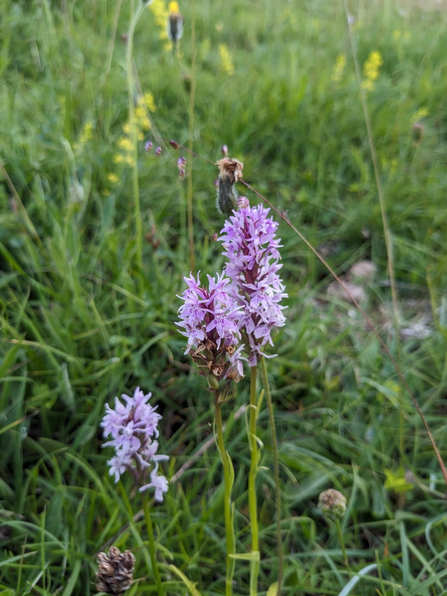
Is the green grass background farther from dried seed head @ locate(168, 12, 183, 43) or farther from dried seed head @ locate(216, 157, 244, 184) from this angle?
dried seed head @ locate(216, 157, 244, 184)

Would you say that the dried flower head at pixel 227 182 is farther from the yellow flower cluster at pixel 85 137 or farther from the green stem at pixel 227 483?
the yellow flower cluster at pixel 85 137

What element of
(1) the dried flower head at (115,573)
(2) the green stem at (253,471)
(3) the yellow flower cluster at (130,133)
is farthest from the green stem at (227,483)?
(3) the yellow flower cluster at (130,133)

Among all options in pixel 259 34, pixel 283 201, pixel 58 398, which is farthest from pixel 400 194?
pixel 259 34

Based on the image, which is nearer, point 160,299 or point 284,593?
point 284,593

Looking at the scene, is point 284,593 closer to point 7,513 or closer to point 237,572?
point 237,572

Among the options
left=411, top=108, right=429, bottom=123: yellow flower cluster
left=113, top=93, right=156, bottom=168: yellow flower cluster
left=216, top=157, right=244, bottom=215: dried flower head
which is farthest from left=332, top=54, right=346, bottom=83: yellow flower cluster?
left=216, top=157, right=244, bottom=215: dried flower head

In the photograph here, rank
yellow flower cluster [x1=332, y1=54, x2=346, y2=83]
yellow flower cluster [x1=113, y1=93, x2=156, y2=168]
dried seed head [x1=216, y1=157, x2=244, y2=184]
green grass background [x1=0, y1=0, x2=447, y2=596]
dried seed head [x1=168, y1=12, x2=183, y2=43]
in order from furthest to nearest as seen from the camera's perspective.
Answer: yellow flower cluster [x1=332, y1=54, x2=346, y2=83], yellow flower cluster [x1=113, y1=93, x2=156, y2=168], dried seed head [x1=168, y1=12, x2=183, y2=43], green grass background [x1=0, y1=0, x2=447, y2=596], dried seed head [x1=216, y1=157, x2=244, y2=184]
